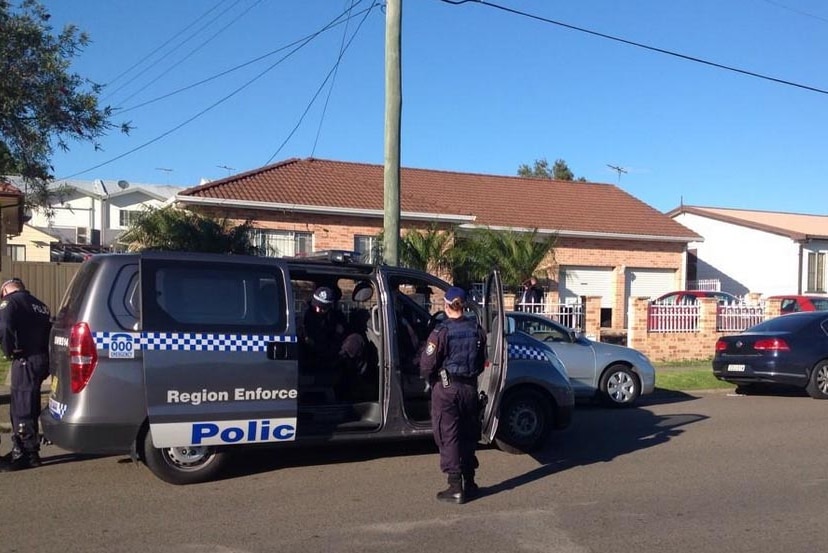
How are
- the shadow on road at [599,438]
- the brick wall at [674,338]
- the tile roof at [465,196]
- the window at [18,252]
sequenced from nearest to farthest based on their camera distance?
the shadow on road at [599,438] → the brick wall at [674,338] → the tile roof at [465,196] → the window at [18,252]

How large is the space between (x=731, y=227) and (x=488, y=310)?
29871 millimetres

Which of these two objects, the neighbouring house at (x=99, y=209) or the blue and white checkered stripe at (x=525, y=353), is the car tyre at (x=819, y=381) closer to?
the blue and white checkered stripe at (x=525, y=353)

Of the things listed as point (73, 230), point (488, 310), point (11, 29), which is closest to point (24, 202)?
point (11, 29)

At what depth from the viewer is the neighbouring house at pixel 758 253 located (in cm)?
3275

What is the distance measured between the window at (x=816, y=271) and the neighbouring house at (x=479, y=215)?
7310 mm

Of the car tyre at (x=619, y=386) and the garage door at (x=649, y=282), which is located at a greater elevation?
the garage door at (x=649, y=282)

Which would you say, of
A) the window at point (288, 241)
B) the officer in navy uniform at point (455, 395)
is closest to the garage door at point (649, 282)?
the window at point (288, 241)

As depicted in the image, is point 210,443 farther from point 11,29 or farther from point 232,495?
point 11,29

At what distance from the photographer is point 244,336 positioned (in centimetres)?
701

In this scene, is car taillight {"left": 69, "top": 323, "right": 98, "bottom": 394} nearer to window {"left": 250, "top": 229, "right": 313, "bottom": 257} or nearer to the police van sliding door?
the police van sliding door

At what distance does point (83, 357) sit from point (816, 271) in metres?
32.5

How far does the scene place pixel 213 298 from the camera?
701 centimetres

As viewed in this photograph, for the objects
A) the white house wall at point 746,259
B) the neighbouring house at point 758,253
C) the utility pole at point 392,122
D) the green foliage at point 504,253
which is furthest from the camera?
the white house wall at point 746,259

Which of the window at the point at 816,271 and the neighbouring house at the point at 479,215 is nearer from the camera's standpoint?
the neighbouring house at the point at 479,215
